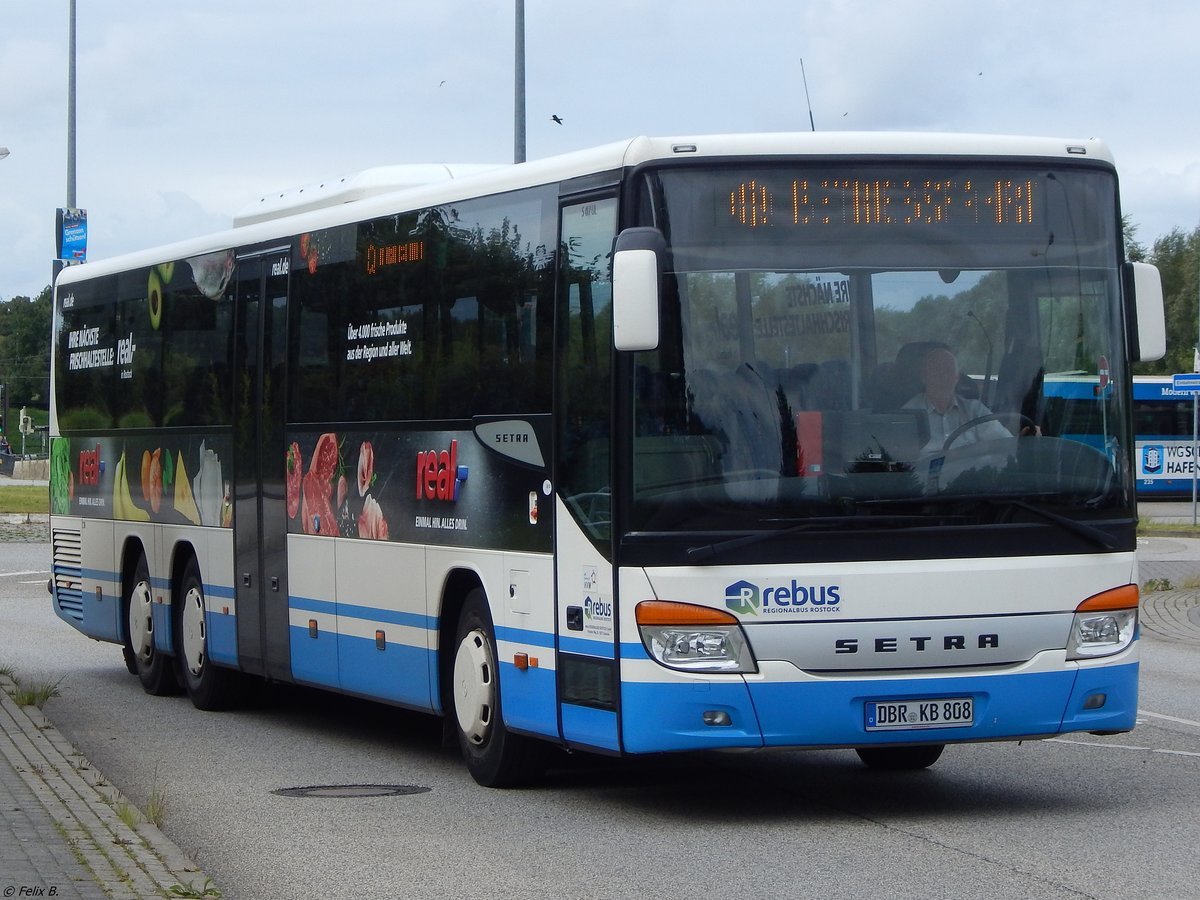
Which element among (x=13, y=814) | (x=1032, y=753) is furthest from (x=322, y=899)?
(x=1032, y=753)

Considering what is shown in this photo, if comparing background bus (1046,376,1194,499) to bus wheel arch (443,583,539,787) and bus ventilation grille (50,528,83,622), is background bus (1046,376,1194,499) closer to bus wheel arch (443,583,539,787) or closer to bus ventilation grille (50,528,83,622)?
bus ventilation grille (50,528,83,622)

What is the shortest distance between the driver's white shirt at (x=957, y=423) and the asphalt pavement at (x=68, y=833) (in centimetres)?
380

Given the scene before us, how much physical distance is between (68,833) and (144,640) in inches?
319

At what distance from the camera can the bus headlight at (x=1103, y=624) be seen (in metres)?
9.69

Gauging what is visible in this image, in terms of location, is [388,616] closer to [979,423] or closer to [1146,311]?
[979,423]

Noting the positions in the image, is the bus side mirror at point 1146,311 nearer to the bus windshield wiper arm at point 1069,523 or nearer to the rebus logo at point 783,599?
the bus windshield wiper arm at point 1069,523

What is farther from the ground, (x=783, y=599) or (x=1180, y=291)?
(x=1180, y=291)

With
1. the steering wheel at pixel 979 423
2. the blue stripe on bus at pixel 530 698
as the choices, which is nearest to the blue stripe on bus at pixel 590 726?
the blue stripe on bus at pixel 530 698

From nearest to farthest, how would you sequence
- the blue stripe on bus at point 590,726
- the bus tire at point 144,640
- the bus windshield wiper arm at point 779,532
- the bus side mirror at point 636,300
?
1. the bus side mirror at point 636,300
2. the bus windshield wiper arm at point 779,532
3. the blue stripe on bus at point 590,726
4. the bus tire at point 144,640

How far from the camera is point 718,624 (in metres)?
9.27

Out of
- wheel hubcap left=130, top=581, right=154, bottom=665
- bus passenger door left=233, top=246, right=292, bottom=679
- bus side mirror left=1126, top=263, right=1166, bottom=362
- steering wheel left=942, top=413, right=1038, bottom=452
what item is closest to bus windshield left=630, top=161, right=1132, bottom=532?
steering wheel left=942, top=413, right=1038, bottom=452

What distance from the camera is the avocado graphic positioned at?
54.1 ft

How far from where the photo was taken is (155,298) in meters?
16.6

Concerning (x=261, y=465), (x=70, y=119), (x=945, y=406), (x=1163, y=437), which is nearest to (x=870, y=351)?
(x=945, y=406)
